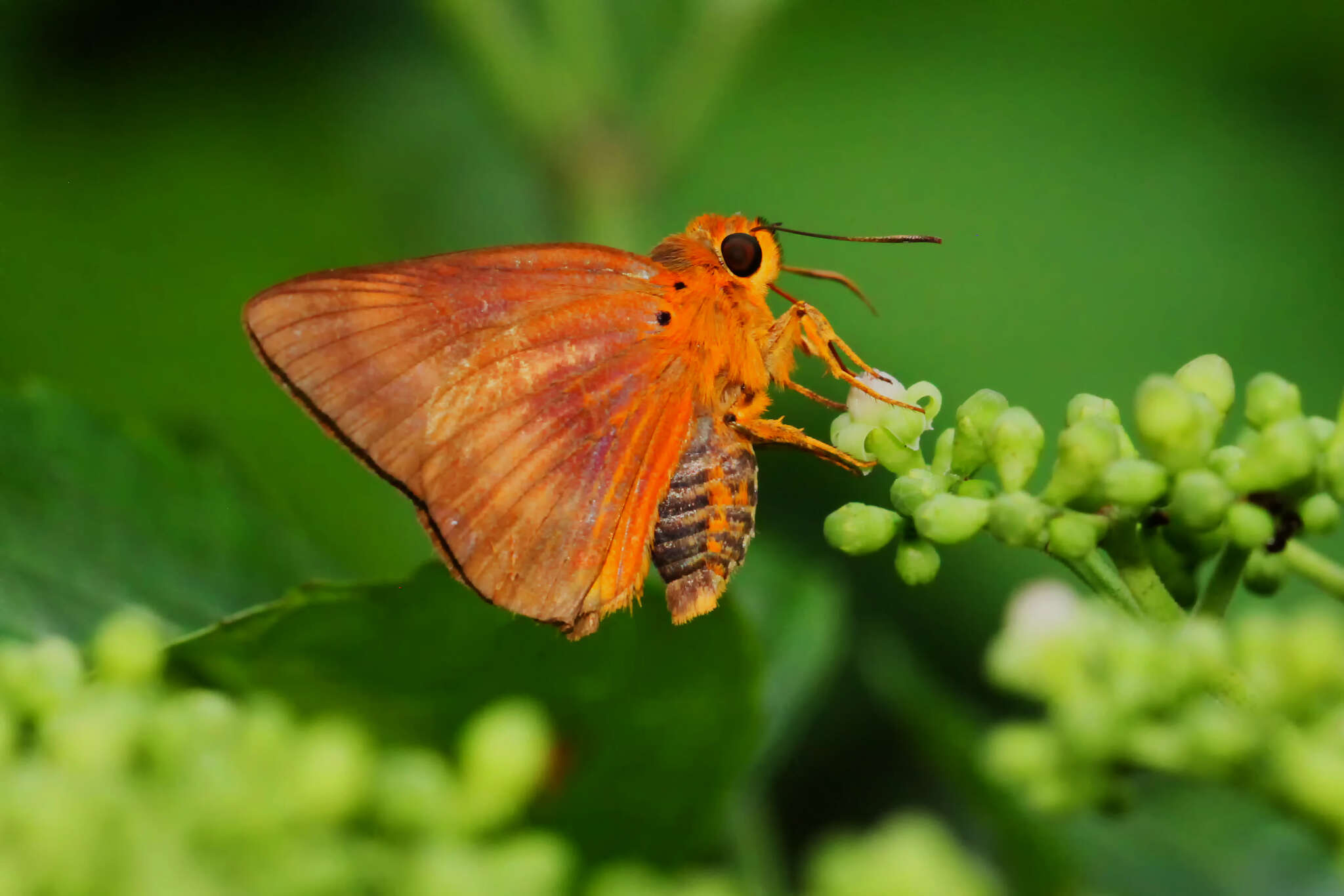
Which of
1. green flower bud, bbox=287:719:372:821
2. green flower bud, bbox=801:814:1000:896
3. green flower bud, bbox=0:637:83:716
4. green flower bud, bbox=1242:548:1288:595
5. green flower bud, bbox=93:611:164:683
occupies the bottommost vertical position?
green flower bud, bbox=1242:548:1288:595

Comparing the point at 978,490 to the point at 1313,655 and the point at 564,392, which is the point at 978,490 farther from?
the point at 564,392

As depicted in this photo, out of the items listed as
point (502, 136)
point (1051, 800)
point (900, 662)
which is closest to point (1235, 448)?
point (1051, 800)

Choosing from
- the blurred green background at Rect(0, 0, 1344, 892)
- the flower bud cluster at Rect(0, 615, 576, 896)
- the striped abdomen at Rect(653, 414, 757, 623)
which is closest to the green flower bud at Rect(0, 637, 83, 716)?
the flower bud cluster at Rect(0, 615, 576, 896)

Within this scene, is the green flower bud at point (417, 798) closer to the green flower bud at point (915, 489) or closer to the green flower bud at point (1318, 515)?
the green flower bud at point (915, 489)

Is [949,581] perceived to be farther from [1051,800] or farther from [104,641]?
[104,641]

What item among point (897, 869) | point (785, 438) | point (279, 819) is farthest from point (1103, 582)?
point (279, 819)

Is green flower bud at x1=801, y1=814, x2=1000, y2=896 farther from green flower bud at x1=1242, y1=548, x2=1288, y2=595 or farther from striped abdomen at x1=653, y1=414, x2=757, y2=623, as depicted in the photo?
striped abdomen at x1=653, y1=414, x2=757, y2=623
